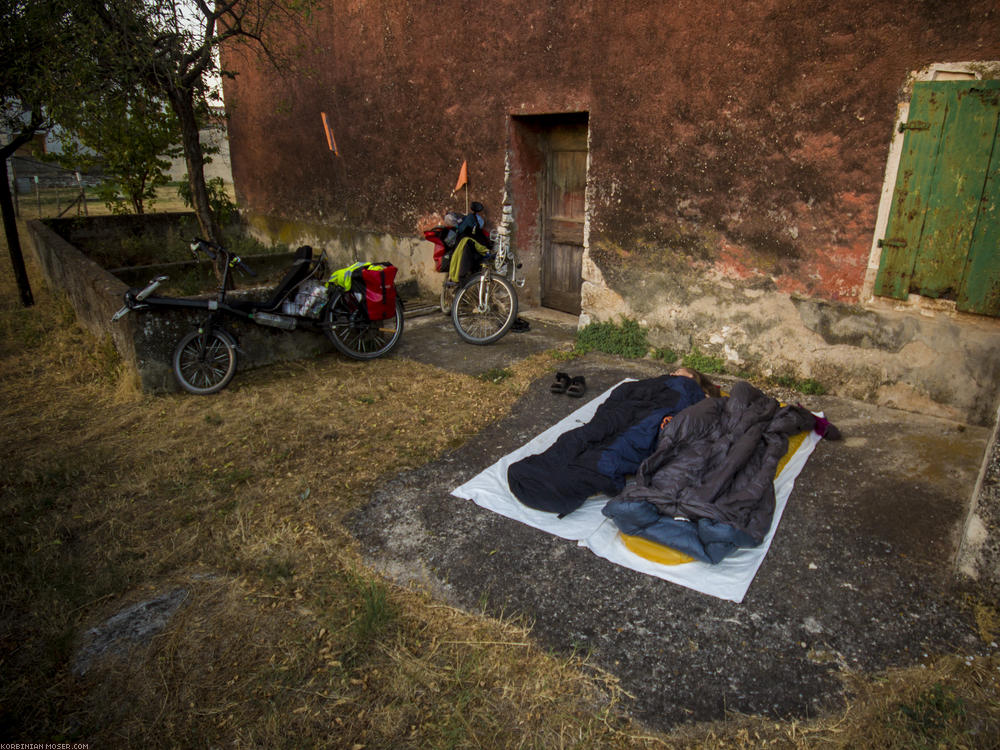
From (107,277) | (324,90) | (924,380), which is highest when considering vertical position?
(324,90)

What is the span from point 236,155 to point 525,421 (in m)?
9.77

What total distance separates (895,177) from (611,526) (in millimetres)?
3196

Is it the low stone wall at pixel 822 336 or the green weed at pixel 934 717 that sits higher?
the low stone wall at pixel 822 336

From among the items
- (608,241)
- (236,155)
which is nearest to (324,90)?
(236,155)

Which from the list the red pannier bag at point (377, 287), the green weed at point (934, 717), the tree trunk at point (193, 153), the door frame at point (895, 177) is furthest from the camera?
the tree trunk at point (193, 153)

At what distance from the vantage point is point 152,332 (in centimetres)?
504

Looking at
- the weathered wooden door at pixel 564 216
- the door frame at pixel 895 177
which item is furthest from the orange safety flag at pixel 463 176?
the door frame at pixel 895 177

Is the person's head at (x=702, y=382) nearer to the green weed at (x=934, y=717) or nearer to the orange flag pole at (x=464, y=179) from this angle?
the green weed at (x=934, y=717)

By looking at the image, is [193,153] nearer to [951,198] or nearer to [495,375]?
[495,375]

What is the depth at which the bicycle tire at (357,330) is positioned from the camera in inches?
229

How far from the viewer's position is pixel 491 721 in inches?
91.9

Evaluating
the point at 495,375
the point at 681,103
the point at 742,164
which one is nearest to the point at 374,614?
the point at 495,375

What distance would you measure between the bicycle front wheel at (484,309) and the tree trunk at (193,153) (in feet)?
8.79

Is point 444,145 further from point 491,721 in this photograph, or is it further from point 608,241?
point 491,721
